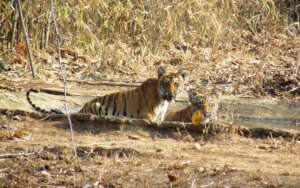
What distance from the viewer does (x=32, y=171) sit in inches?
141

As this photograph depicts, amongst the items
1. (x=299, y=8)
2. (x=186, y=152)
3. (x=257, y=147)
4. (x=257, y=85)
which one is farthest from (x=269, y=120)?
(x=299, y=8)

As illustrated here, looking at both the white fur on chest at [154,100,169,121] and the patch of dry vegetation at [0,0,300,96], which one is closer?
the white fur on chest at [154,100,169,121]

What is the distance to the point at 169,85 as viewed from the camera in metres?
5.93

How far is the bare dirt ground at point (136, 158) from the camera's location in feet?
11.0

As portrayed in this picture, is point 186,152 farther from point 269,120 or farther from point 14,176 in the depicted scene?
point 269,120

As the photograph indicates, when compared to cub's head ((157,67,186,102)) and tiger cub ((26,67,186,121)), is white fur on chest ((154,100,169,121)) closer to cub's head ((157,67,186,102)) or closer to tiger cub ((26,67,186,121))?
tiger cub ((26,67,186,121))

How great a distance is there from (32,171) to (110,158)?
668 mm

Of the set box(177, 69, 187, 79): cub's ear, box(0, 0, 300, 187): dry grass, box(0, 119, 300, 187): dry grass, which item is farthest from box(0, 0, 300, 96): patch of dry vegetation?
box(0, 119, 300, 187): dry grass

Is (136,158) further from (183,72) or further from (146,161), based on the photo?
(183,72)

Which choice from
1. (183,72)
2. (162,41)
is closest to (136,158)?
(183,72)

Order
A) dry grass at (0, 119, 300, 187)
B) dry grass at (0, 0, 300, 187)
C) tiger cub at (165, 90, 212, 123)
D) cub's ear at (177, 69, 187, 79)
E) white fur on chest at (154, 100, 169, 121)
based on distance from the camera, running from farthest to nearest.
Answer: cub's ear at (177, 69, 187, 79) < white fur on chest at (154, 100, 169, 121) < tiger cub at (165, 90, 212, 123) < dry grass at (0, 0, 300, 187) < dry grass at (0, 119, 300, 187)

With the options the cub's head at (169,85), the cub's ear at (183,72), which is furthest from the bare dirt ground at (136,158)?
the cub's ear at (183,72)

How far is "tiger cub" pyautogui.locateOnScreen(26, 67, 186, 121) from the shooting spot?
5.98 metres

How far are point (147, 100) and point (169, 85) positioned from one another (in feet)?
1.28
